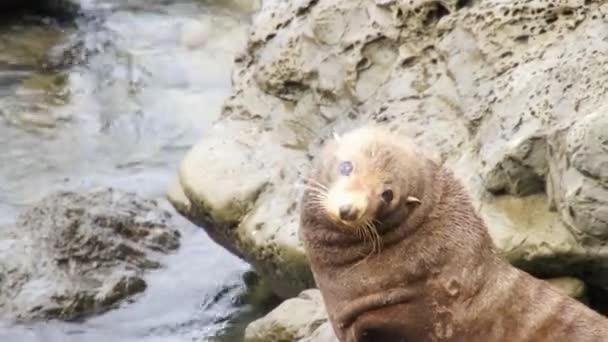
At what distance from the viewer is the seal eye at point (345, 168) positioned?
4262mm

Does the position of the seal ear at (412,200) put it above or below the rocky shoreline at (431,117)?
above

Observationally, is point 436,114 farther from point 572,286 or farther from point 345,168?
point 345,168

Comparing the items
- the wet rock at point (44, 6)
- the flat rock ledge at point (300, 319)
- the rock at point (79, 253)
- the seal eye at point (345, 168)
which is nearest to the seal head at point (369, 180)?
the seal eye at point (345, 168)

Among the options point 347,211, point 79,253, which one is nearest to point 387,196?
point 347,211

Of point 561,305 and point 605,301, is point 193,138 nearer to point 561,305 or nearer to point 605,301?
point 605,301

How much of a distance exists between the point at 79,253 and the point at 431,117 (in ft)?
7.26

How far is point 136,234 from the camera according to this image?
25.9 feet

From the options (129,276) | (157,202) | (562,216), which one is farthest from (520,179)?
(157,202)

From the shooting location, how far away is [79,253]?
24.4ft

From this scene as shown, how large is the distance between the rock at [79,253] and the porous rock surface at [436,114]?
0.50 meters

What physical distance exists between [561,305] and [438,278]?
42cm

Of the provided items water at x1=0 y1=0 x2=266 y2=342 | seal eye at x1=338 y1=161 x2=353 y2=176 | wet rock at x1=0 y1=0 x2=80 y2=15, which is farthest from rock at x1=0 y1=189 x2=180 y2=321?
wet rock at x1=0 y1=0 x2=80 y2=15

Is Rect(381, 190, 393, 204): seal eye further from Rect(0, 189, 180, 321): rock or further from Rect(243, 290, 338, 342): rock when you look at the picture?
Rect(0, 189, 180, 321): rock

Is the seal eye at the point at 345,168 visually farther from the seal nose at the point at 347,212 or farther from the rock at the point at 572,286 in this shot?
the rock at the point at 572,286
